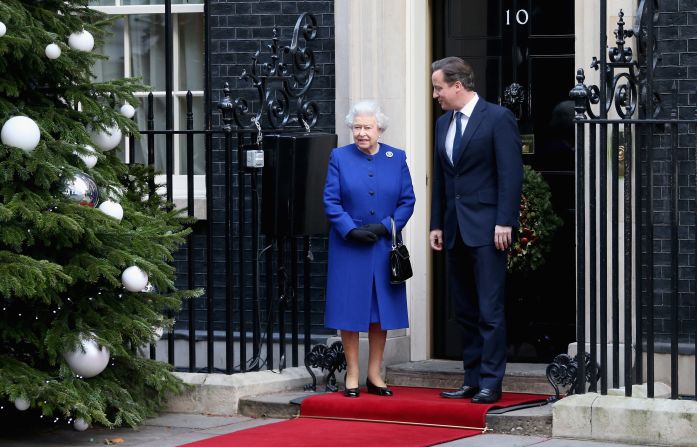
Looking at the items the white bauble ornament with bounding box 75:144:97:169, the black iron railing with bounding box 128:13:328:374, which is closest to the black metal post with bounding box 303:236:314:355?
the black iron railing with bounding box 128:13:328:374

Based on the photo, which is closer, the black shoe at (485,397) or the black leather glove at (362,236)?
the black shoe at (485,397)

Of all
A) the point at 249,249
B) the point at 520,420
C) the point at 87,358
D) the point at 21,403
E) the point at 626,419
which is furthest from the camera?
the point at 249,249

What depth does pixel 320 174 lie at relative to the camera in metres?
9.82

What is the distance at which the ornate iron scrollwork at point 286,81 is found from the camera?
389 inches

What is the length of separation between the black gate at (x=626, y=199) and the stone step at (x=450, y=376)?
475 millimetres

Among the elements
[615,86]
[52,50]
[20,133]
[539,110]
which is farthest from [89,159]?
[539,110]

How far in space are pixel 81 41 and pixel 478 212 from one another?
251cm

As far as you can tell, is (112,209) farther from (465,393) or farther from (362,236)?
(465,393)

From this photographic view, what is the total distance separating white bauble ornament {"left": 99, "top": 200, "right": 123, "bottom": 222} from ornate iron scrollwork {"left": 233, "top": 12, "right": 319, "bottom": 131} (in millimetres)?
1287

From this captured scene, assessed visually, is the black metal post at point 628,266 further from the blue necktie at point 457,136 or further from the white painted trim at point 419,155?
the white painted trim at point 419,155

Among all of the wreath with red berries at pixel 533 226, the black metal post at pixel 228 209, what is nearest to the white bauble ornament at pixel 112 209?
the black metal post at pixel 228 209

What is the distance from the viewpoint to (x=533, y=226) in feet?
32.9

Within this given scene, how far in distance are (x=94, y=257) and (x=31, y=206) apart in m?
0.48

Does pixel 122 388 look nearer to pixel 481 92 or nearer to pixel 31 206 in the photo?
pixel 31 206
